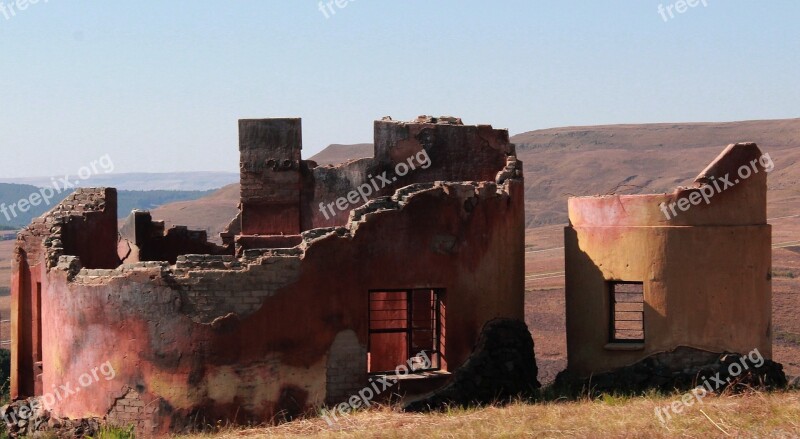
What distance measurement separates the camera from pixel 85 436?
44.0 ft

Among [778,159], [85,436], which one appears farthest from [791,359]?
[778,159]

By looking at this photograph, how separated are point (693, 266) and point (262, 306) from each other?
610cm

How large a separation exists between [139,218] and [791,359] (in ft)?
64.4

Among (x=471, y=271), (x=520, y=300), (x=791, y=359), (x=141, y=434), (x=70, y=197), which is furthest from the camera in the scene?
(x=791, y=359)

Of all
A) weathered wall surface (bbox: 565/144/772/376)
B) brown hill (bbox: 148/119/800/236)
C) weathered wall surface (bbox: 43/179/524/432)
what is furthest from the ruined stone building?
brown hill (bbox: 148/119/800/236)

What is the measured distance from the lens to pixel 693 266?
1452 centimetres

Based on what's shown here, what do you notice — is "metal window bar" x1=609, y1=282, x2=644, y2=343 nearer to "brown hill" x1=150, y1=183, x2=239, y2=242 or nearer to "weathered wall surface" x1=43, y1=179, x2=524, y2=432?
"weathered wall surface" x1=43, y1=179, x2=524, y2=432

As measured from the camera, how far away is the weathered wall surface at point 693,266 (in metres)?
14.5

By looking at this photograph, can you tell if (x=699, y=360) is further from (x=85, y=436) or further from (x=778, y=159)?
(x=778, y=159)

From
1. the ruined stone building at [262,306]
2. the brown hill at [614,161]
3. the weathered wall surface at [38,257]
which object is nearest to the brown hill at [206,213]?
the brown hill at [614,161]

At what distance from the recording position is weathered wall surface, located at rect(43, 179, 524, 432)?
13102mm

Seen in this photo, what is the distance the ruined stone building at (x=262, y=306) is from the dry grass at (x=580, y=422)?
73 centimetres

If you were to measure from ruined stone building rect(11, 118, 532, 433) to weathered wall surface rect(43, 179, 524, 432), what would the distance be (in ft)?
0.05

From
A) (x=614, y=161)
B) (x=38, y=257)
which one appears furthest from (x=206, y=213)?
(x=38, y=257)
